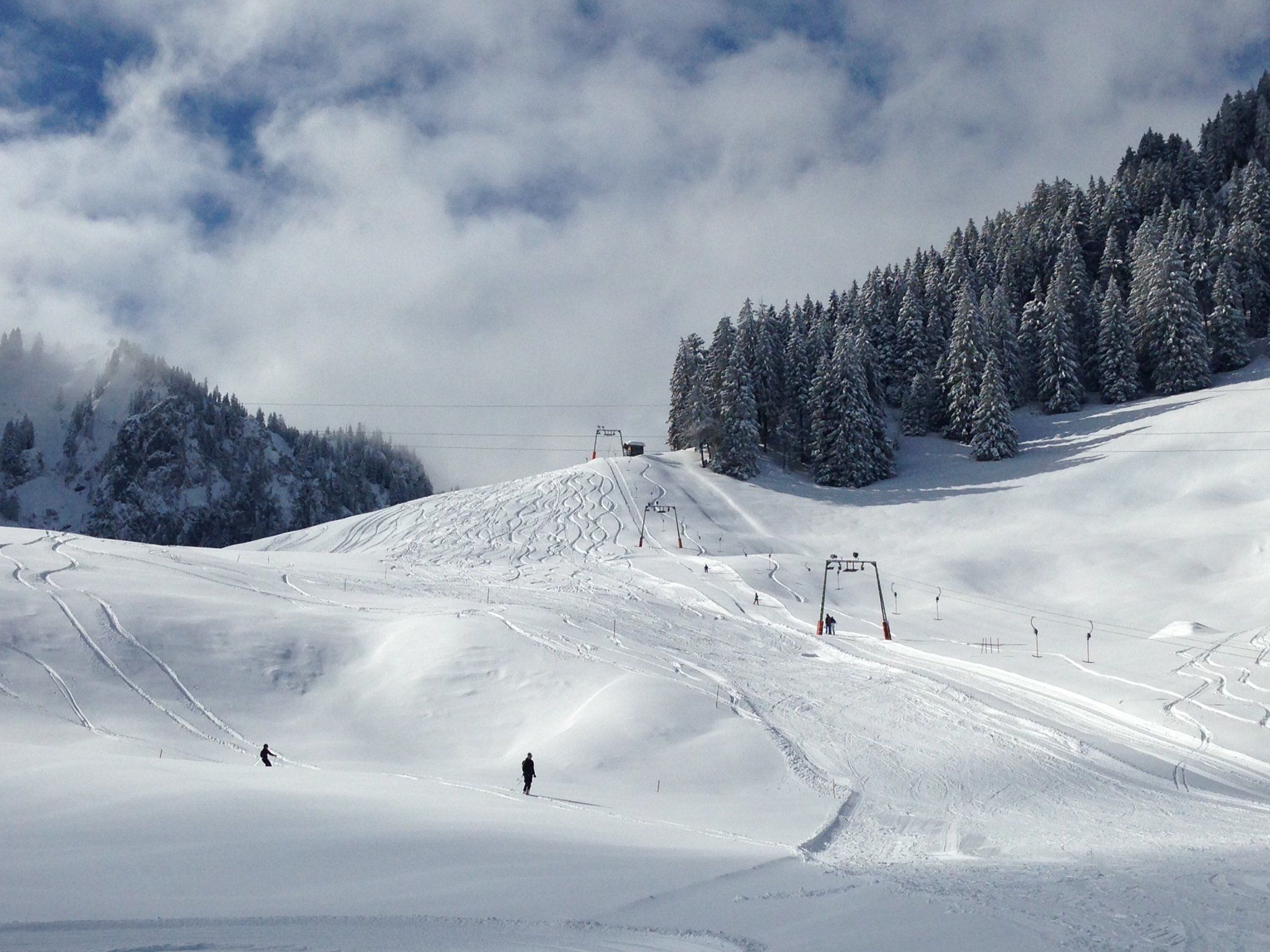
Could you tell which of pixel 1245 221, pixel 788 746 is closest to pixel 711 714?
pixel 788 746

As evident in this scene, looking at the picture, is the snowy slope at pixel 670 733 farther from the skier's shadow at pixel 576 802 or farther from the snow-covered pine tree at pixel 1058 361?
the snow-covered pine tree at pixel 1058 361

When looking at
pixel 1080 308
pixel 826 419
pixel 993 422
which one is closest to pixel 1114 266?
pixel 1080 308

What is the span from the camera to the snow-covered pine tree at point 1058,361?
74.3 meters

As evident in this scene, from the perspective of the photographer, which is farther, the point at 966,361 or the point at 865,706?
the point at 966,361

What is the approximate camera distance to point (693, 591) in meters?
42.6

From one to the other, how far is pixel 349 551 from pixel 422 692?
37.0 meters

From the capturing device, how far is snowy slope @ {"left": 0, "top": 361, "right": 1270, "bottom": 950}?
8.61 m

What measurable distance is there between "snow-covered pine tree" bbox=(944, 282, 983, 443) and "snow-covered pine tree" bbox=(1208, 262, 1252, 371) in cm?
2242

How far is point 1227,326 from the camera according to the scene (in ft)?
246

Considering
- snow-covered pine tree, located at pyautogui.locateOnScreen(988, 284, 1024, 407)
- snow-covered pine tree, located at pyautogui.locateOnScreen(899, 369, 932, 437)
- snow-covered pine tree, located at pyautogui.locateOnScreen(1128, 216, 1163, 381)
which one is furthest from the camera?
snow-covered pine tree, located at pyautogui.locateOnScreen(899, 369, 932, 437)

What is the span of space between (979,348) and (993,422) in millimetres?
7455

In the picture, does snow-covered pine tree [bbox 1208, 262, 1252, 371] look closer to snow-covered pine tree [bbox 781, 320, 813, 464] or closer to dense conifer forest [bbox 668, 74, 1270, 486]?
dense conifer forest [bbox 668, 74, 1270, 486]

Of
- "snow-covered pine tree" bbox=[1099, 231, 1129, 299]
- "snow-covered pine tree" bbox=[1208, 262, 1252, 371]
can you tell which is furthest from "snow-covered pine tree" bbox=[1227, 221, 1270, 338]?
"snow-covered pine tree" bbox=[1099, 231, 1129, 299]

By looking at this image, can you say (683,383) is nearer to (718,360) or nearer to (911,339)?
(718,360)
